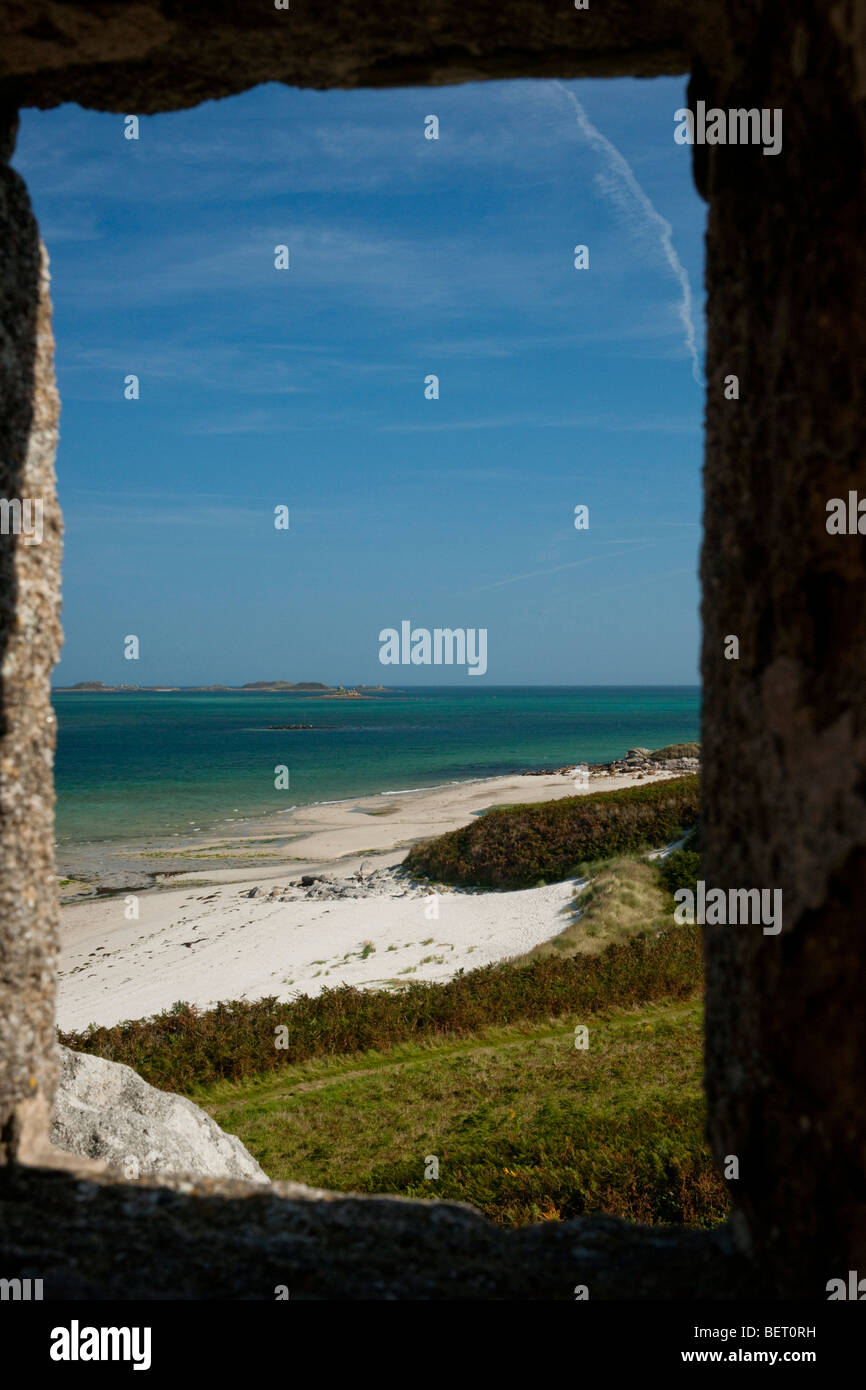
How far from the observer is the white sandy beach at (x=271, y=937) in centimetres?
1356

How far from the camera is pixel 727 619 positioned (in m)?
2.58

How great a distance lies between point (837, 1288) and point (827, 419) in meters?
2.37

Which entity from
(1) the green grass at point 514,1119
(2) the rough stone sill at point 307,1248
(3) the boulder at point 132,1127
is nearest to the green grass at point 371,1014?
(1) the green grass at point 514,1119

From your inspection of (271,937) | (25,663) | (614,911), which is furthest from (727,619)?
(271,937)

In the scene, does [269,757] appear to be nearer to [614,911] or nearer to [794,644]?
[614,911]

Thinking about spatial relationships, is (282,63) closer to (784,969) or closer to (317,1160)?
(784,969)

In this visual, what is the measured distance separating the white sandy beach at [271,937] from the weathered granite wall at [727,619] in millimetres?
10478

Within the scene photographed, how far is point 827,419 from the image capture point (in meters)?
2.16

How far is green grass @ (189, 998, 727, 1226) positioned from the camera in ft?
20.5

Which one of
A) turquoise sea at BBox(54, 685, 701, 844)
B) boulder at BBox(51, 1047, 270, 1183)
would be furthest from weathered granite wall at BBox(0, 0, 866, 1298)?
turquoise sea at BBox(54, 685, 701, 844)

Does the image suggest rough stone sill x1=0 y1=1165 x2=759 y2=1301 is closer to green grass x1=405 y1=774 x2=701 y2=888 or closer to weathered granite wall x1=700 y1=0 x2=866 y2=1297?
weathered granite wall x1=700 y1=0 x2=866 y2=1297

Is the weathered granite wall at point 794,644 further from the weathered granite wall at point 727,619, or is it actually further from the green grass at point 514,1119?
the green grass at point 514,1119

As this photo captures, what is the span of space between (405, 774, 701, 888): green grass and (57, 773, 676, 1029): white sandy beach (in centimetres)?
117

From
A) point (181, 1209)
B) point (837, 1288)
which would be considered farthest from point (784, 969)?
point (181, 1209)
